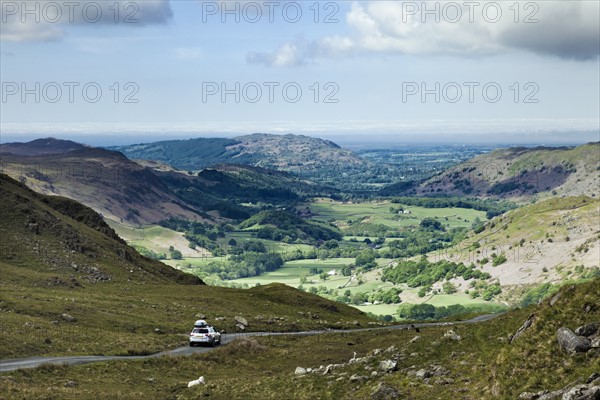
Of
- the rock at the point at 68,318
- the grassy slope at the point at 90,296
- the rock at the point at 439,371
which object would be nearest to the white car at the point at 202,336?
the grassy slope at the point at 90,296

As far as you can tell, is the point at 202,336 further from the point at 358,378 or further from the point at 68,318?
the point at 358,378

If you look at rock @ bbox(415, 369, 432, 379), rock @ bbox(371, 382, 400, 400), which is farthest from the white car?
rock @ bbox(371, 382, 400, 400)

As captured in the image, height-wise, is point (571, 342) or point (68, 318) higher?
point (571, 342)

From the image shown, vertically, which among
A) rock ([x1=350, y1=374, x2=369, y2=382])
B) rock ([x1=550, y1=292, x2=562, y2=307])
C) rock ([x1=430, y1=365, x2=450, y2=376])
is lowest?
rock ([x1=350, y1=374, x2=369, y2=382])

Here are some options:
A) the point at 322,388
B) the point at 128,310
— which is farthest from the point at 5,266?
the point at 322,388

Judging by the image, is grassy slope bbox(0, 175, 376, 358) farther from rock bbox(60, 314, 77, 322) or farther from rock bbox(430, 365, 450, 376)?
rock bbox(430, 365, 450, 376)

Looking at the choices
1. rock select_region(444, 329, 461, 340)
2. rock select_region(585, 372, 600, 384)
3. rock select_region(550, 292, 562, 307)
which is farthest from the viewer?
rock select_region(444, 329, 461, 340)

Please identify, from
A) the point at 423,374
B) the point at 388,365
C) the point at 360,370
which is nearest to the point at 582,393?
the point at 423,374
